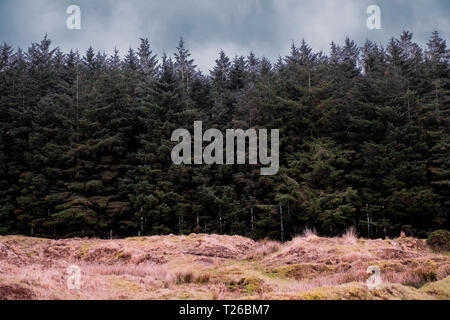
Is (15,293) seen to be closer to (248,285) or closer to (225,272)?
(248,285)

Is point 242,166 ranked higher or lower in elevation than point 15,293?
higher

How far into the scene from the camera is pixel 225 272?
8.31 metres

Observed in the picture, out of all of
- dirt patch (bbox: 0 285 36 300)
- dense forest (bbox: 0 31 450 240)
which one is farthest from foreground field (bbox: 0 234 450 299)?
dense forest (bbox: 0 31 450 240)

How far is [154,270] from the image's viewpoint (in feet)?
27.8

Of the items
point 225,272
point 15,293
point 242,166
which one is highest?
point 242,166

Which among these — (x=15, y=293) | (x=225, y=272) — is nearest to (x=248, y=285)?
(x=225, y=272)

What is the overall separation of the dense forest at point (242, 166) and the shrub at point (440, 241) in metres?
9.06

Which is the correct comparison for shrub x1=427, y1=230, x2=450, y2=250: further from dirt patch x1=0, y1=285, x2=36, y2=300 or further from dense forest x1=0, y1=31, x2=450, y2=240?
dirt patch x1=0, y1=285, x2=36, y2=300

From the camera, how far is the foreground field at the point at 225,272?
481 centimetres

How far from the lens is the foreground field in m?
4.81

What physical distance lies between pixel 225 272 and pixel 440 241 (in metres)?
8.91

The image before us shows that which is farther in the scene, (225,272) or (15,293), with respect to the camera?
(225,272)

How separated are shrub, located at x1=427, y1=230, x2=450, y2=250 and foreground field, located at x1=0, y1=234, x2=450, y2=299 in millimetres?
298

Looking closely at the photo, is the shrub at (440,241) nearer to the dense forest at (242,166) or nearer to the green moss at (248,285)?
the green moss at (248,285)
